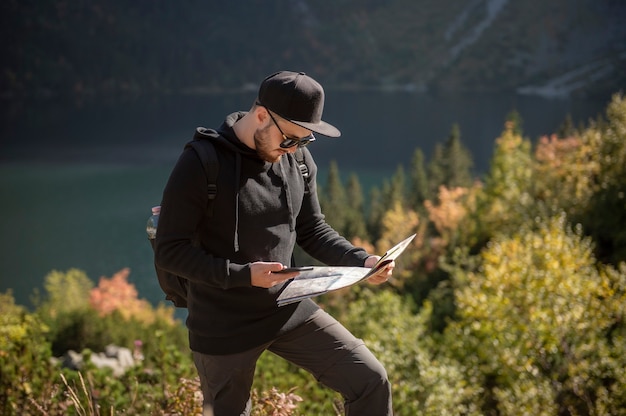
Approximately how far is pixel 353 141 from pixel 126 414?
105m

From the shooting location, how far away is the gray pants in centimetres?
301

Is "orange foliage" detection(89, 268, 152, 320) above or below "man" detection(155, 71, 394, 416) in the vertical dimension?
below

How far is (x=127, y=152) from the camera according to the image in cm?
10031

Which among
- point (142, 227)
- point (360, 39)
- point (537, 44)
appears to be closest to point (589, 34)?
point (537, 44)

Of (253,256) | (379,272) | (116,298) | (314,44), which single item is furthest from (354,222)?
(314,44)

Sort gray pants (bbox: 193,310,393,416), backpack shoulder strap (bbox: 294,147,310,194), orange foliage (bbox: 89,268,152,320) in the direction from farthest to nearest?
orange foliage (bbox: 89,268,152,320) < backpack shoulder strap (bbox: 294,147,310,194) < gray pants (bbox: 193,310,393,416)

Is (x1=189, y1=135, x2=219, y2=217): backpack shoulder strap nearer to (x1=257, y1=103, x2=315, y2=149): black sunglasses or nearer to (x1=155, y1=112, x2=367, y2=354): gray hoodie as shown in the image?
(x1=155, y1=112, x2=367, y2=354): gray hoodie

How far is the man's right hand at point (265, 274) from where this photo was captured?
2.79m

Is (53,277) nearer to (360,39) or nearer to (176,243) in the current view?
(176,243)

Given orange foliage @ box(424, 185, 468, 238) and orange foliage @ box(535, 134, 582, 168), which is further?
orange foliage @ box(424, 185, 468, 238)

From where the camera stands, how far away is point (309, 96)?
283 centimetres

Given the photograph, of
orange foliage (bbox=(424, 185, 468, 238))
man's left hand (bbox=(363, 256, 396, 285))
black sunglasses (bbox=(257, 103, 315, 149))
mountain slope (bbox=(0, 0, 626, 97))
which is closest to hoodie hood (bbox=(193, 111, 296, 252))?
black sunglasses (bbox=(257, 103, 315, 149))

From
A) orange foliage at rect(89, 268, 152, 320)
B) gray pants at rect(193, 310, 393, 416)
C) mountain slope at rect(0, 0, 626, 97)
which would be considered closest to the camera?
gray pants at rect(193, 310, 393, 416)

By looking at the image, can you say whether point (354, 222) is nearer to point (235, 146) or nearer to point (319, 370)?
point (319, 370)
